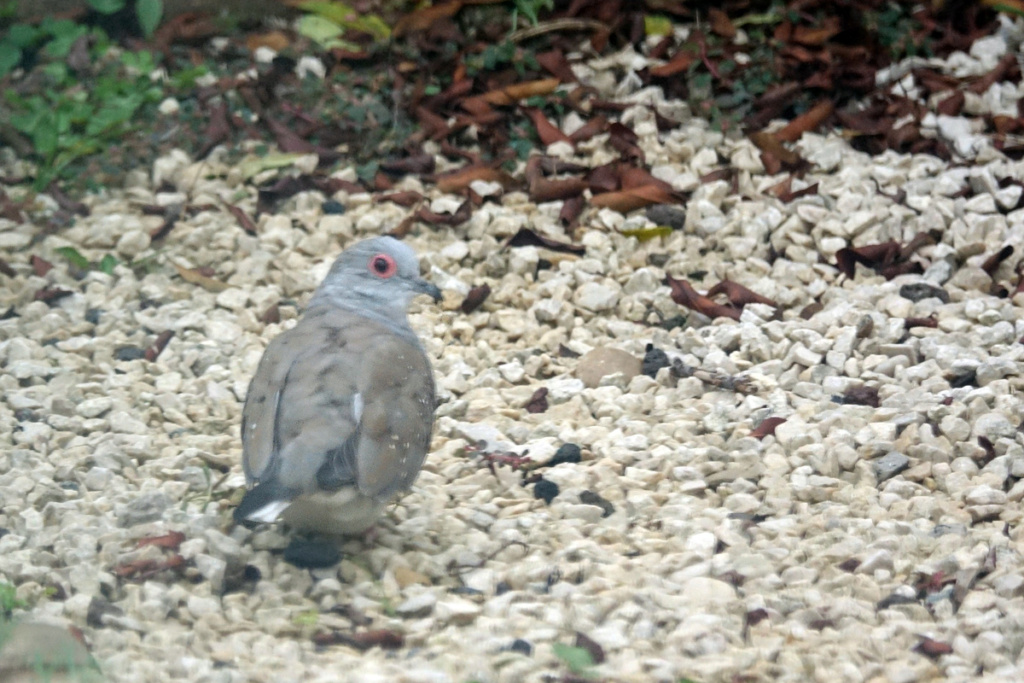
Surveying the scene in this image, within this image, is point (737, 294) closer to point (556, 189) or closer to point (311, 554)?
point (556, 189)

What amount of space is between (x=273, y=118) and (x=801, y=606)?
400 centimetres

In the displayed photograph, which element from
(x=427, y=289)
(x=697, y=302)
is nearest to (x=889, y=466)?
(x=697, y=302)

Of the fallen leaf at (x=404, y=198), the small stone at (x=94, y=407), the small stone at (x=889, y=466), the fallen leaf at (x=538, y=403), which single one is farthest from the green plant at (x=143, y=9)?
the small stone at (x=889, y=466)

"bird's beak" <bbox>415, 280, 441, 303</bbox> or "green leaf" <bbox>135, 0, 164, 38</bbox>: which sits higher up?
"green leaf" <bbox>135, 0, 164, 38</bbox>

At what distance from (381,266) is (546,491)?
96cm

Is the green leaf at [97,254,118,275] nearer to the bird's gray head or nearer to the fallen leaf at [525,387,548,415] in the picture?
the bird's gray head

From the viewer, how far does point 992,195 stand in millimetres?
5645

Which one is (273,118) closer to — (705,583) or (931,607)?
(705,583)

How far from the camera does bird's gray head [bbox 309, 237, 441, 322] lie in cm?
423

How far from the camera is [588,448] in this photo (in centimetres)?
435

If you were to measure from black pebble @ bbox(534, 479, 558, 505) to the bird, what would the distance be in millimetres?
477

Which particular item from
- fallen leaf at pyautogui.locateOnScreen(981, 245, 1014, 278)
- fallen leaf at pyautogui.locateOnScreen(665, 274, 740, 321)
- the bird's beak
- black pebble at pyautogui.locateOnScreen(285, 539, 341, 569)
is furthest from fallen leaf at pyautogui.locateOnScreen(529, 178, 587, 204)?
black pebble at pyautogui.locateOnScreen(285, 539, 341, 569)

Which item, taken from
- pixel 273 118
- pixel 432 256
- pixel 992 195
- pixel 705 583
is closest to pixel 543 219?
pixel 432 256

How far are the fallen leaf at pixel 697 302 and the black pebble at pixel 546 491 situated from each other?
1.37 metres
